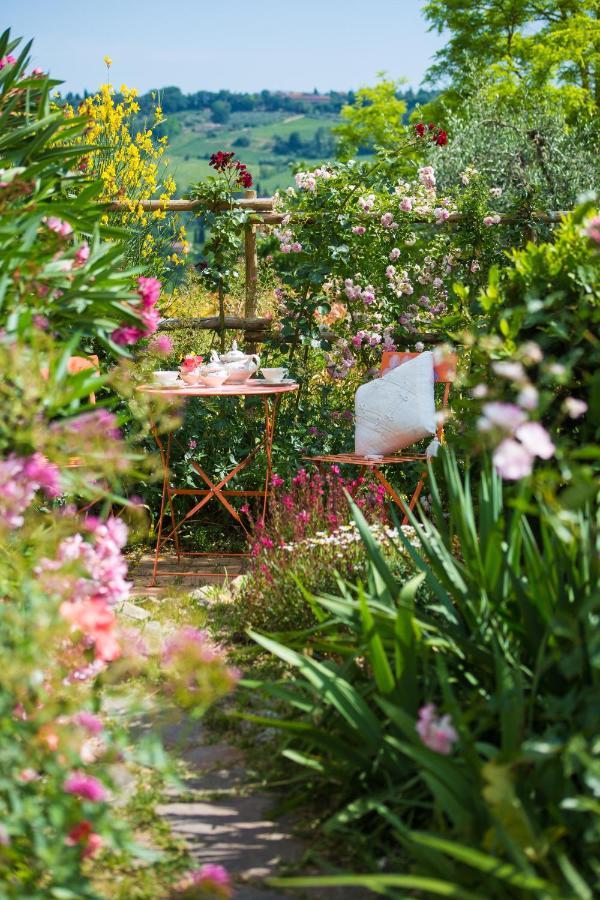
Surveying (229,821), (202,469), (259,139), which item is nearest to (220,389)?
(202,469)

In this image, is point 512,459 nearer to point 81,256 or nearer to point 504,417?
point 504,417

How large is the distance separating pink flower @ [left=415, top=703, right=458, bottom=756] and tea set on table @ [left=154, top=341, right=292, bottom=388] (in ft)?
9.82

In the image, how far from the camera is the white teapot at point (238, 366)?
15.9 ft

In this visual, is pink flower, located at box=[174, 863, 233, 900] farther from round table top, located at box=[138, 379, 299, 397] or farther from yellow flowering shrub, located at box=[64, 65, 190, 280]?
yellow flowering shrub, located at box=[64, 65, 190, 280]

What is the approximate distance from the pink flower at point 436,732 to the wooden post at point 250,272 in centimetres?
435

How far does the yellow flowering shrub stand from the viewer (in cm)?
623

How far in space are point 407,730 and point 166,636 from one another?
169 centimetres

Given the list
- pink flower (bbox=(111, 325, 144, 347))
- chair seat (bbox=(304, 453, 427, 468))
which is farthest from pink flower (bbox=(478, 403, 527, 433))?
chair seat (bbox=(304, 453, 427, 468))

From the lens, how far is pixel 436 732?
1.85m

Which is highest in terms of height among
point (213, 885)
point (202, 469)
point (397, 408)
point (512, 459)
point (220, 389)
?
point (512, 459)

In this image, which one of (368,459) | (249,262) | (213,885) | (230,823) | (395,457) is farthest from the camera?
(249,262)

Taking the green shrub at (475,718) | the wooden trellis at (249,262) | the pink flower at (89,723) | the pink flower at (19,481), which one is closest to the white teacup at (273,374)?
the wooden trellis at (249,262)

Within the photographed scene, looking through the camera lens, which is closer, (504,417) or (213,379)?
(504,417)

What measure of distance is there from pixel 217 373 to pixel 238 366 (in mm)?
117
